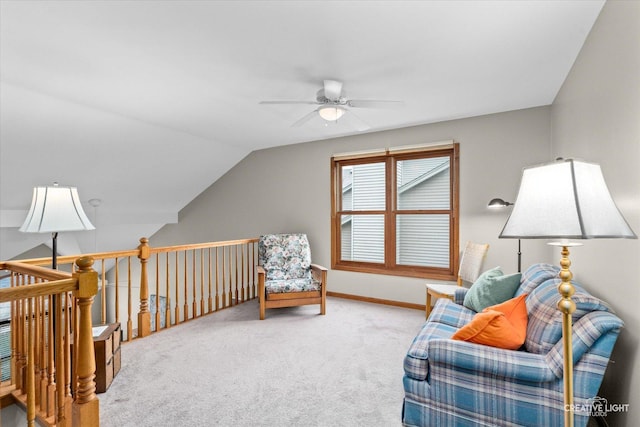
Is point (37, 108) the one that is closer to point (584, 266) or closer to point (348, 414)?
point (348, 414)

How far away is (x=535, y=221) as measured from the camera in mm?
1113

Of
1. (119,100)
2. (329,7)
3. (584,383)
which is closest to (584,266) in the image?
(584,383)

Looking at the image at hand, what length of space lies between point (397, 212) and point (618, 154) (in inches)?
108

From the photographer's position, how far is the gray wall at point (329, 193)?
11.8 ft

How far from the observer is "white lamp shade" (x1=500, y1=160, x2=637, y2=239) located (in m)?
1.05

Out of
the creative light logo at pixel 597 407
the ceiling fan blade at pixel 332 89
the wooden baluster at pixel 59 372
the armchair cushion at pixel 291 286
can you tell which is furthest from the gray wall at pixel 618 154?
the wooden baluster at pixel 59 372

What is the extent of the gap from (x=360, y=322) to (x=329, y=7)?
3057mm

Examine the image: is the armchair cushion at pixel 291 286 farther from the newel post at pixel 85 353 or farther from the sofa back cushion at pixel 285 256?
the newel post at pixel 85 353

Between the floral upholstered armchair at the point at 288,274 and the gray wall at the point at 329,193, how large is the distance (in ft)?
1.66

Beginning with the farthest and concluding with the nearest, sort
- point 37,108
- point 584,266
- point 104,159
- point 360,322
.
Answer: point 104,159 → point 360,322 → point 37,108 → point 584,266

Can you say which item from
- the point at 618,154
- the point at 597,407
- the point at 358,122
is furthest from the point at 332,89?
the point at 597,407

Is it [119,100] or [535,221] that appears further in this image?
[119,100]

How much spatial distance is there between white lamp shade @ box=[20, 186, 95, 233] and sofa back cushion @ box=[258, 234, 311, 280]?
2.27 meters

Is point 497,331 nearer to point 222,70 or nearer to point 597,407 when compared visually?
point 597,407
